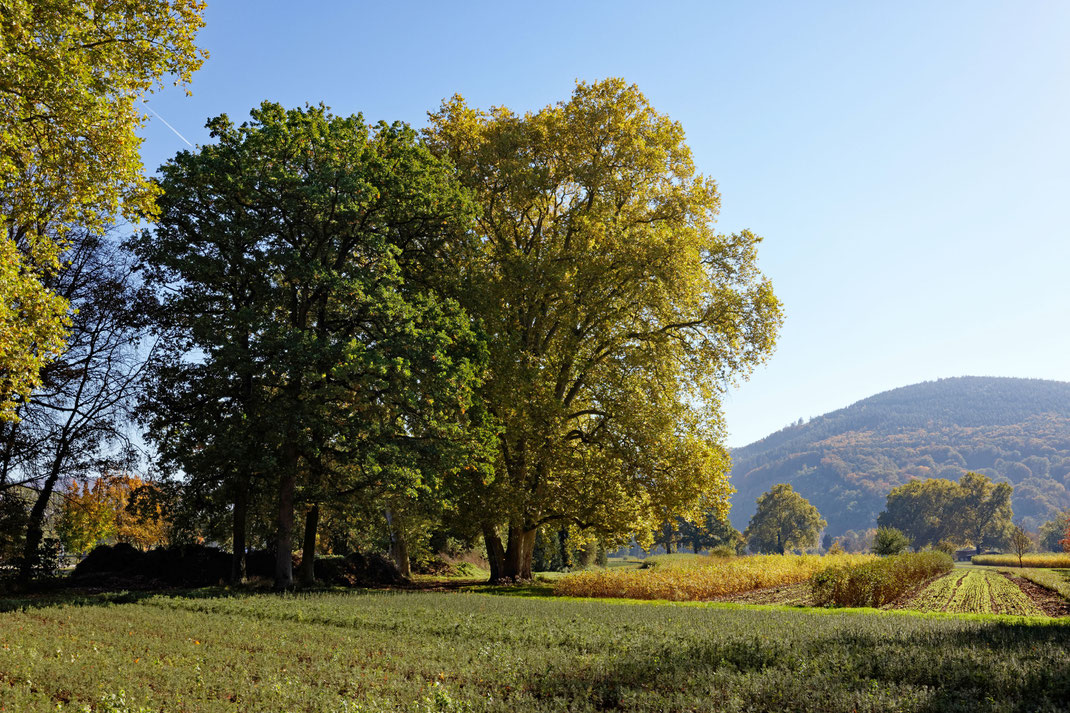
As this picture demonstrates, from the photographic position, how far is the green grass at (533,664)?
7.06m

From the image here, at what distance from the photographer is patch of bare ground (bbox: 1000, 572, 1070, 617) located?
1987cm

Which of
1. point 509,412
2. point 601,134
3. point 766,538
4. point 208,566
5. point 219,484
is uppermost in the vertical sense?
point 601,134

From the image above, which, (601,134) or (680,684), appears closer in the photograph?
(680,684)

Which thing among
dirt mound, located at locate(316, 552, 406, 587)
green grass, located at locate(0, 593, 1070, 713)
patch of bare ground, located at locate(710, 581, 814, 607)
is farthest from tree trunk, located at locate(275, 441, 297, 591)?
patch of bare ground, located at locate(710, 581, 814, 607)

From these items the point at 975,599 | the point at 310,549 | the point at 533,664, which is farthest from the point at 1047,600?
the point at 310,549

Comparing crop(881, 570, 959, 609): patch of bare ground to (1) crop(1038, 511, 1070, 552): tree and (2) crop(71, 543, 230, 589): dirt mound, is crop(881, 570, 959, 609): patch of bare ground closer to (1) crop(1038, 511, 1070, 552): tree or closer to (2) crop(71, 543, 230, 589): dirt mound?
(2) crop(71, 543, 230, 589): dirt mound

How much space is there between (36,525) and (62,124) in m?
17.1

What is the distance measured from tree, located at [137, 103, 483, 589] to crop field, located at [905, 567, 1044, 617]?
15229 millimetres

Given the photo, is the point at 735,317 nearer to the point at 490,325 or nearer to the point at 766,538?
the point at 490,325

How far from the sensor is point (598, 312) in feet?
87.8

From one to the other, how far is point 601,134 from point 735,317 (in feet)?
30.6

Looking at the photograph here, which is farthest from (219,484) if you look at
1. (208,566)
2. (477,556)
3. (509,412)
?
(477,556)

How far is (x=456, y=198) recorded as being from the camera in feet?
74.6

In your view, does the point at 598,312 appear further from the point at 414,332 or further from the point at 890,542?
the point at 890,542
